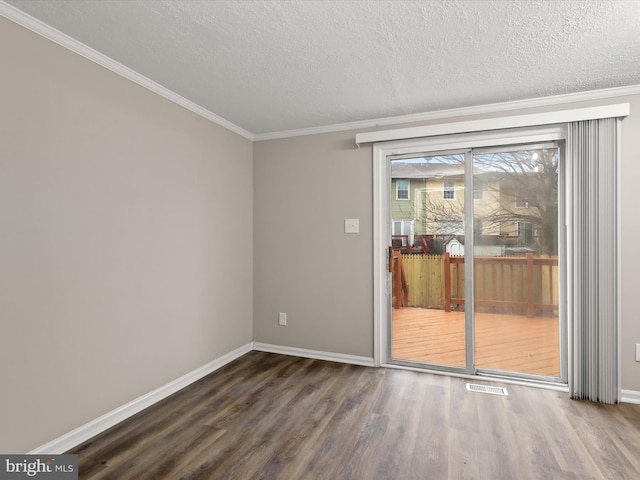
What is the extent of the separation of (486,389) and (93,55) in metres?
3.81

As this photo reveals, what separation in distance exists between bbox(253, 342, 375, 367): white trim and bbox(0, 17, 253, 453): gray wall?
71 cm

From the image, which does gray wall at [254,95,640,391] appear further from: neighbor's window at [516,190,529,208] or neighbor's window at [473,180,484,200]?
neighbor's window at [516,190,529,208]

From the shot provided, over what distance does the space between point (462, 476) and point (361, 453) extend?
553 millimetres

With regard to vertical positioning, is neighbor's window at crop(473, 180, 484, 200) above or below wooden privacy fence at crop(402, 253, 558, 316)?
above

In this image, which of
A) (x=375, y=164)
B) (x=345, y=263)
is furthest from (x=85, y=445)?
(x=375, y=164)

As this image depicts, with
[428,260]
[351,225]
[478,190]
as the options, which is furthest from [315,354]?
[478,190]

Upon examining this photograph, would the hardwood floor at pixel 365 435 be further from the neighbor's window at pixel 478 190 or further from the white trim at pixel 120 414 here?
the neighbor's window at pixel 478 190

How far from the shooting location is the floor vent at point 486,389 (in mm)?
2791

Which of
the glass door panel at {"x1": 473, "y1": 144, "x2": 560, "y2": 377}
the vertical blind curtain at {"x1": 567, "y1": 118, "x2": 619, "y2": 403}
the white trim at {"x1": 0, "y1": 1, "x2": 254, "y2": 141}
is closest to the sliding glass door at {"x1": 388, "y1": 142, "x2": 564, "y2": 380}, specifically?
the glass door panel at {"x1": 473, "y1": 144, "x2": 560, "y2": 377}

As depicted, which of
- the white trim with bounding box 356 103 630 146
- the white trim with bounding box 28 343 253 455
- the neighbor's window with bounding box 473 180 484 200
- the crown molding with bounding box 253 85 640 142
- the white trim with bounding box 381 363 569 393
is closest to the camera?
the white trim with bounding box 28 343 253 455

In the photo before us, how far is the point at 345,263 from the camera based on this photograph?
11.6 ft

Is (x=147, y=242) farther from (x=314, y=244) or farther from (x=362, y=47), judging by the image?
(x=362, y=47)

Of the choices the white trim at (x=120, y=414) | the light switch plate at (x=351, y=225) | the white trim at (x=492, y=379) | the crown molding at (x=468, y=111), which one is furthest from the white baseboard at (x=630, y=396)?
the white trim at (x=120, y=414)

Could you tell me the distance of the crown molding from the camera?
272 cm
